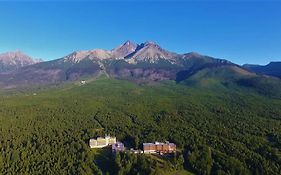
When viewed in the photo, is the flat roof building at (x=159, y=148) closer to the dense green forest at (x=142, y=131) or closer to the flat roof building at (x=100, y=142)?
the dense green forest at (x=142, y=131)

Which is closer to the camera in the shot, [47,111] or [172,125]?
[172,125]

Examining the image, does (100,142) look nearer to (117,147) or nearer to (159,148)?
(117,147)

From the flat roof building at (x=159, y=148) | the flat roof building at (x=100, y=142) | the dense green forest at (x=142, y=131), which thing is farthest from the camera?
Result: the flat roof building at (x=100, y=142)

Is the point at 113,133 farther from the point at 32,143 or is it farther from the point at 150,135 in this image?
the point at 32,143

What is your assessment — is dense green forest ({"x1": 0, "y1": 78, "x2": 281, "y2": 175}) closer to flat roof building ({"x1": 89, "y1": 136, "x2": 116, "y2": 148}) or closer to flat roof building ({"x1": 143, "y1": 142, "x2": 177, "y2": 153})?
flat roof building ({"x1": 89, "y1": 136, "x2": 116, "y2": 148})

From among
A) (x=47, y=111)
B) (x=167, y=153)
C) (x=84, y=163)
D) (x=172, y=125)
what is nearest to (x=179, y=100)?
(x=172, y=125)

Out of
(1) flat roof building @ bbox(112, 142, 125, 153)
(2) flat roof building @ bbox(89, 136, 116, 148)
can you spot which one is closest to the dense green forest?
(2) flat roof building @ bbox(89, 136, 116, 148)

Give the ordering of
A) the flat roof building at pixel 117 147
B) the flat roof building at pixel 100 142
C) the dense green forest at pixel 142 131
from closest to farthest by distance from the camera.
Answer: the dense green forest at pixel 142 131 → the flat roof building at pixel 117 147 → the flat roof building at pixel 100 142

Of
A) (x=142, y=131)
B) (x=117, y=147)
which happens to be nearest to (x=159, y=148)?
(x=117, y=147)

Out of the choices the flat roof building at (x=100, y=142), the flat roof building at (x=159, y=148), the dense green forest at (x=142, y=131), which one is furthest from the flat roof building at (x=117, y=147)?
the flat roof building at (x=159, y=148)
